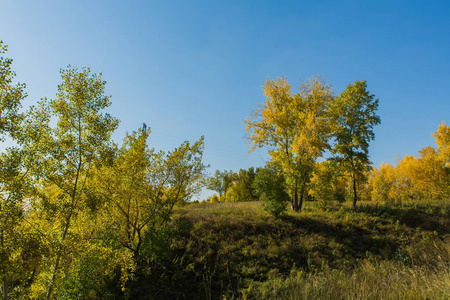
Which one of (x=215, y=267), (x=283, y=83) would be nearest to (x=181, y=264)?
(x=215, y=267)

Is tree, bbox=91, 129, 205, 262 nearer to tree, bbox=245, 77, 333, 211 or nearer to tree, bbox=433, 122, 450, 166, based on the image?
tree, bbox=245, 77, 333, 211

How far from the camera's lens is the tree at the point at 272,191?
16.1 meters

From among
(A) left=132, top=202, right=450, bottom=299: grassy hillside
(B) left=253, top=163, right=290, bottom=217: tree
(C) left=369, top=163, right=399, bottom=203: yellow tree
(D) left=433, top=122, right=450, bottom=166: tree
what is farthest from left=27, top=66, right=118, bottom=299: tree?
(C) left=369, top=163, right=399, bottom=203: yellow tree

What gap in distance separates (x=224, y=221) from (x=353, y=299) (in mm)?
11428

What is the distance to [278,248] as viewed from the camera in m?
12.6

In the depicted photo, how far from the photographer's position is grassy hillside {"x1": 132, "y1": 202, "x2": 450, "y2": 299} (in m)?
9.80

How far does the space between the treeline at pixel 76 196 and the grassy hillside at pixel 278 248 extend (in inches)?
57.2

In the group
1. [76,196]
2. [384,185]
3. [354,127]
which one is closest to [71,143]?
[76,196]

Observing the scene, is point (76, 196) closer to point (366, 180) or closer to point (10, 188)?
point (10, 188)

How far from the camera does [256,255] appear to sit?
12094 millimetres

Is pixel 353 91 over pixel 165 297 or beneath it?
over

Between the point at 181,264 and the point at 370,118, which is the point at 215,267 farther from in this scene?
the point at 370,118

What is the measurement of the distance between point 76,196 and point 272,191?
12202 mm

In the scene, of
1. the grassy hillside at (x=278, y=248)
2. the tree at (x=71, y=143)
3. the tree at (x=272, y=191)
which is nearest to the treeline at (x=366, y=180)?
the tree at (x=272, y=191)
